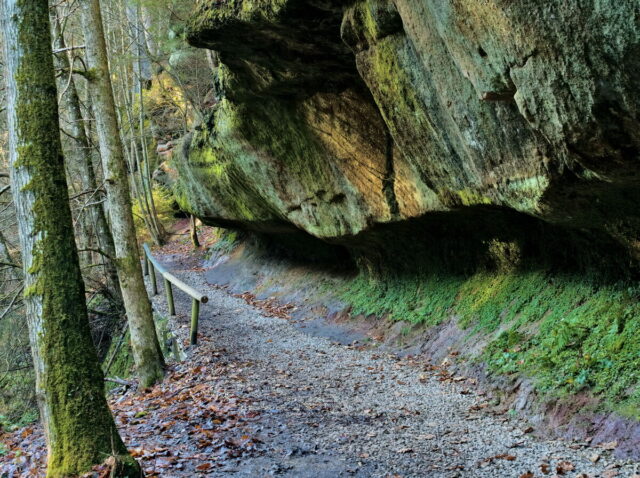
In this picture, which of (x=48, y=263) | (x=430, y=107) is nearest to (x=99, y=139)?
(x=48, y=263)

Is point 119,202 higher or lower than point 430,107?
lower

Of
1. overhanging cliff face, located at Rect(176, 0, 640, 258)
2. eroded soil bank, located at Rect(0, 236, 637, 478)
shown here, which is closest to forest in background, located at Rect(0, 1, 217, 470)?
eroded soil bank, located at Rect(0, 236, 637, 478)

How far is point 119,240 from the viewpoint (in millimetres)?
8750

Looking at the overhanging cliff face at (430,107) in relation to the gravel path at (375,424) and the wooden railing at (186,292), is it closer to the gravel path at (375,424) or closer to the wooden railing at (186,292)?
the gravel path at (375,424)

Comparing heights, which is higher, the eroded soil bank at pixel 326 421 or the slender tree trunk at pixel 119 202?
the slender tree trunk at pixel 119 202

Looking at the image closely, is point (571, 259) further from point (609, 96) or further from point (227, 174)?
point (227, 174)

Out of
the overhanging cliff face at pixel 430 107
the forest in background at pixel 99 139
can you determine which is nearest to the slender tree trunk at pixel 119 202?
the forest in background at pixel 99 139

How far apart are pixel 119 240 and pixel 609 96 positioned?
731 centimetres

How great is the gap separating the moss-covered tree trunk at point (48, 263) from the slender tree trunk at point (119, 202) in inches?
144

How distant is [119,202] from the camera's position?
8695 millimetres

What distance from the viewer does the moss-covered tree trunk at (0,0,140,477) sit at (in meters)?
4.76

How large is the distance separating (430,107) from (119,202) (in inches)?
→ 205

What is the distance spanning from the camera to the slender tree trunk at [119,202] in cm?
846

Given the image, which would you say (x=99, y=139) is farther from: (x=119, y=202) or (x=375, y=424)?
(x=375, y=424)
